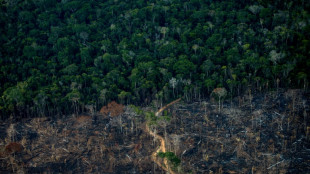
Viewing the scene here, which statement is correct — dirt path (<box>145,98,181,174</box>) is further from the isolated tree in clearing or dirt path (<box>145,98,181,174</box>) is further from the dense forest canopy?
the isolated tree in clearing

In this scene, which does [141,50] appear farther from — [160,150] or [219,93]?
[160,150]

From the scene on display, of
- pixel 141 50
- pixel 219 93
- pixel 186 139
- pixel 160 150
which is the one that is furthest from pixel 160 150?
pixel 141 50

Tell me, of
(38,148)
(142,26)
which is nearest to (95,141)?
(38,148)

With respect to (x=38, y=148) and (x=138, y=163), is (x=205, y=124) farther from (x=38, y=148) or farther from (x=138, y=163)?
(x=38, y=148)

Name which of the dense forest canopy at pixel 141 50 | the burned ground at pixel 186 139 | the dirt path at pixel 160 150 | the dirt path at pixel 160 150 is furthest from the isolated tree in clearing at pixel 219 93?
the dirt path at pixel 160 150

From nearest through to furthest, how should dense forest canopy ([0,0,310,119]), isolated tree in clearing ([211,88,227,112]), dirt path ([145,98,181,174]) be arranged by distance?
dirt path ([145,98,181,174]), isolated tree in clearing ([211,88,227,112]), dense forest canopy ([0,0,310,119])

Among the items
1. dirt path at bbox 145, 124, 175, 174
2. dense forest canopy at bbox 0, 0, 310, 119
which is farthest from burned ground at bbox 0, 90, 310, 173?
dense forest canopy at bbox 0, 0, 310, 119

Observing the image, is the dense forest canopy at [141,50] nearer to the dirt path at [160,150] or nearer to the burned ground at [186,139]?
the burned ground at [186,139]

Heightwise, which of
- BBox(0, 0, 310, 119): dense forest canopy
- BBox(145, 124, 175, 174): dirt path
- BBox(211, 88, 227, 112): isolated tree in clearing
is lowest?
BBox(145, 124, 175, 174): dirt path
